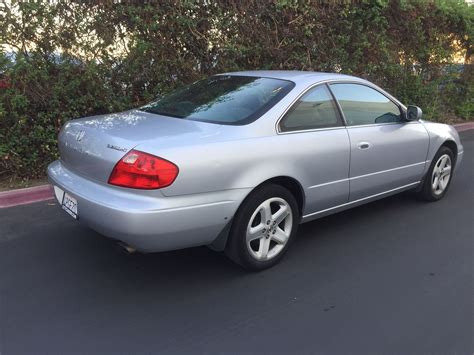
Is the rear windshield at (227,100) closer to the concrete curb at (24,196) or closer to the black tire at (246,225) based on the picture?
the black tire at (246,225)

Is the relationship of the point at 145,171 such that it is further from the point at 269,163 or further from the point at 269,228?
the point at 269,228

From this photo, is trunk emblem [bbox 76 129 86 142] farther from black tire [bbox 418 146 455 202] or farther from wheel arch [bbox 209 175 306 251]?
black tire [bbox 418 146 455 202]

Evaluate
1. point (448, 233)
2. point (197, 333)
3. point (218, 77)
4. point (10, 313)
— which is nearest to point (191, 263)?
point (197, 333)

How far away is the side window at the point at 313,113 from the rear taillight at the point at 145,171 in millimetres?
1042

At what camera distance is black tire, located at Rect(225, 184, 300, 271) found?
10.4 feet

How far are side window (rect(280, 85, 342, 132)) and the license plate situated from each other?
1.60 m

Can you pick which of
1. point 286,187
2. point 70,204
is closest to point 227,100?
point 286,187

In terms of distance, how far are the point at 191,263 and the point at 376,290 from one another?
140 cm

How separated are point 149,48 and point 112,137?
11.2ft

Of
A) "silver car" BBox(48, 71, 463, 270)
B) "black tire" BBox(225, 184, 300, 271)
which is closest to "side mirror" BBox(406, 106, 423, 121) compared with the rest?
"silver car" BBox(48, 71, 463, 270)

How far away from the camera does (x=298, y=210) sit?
142 inches

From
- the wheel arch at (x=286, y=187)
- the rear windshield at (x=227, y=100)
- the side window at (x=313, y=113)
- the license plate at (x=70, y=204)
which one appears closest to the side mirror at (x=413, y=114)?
the side window at (x=313, y=113)

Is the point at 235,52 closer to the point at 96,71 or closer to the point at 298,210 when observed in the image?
the point at 96,71

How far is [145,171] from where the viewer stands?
281 cm
